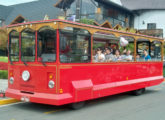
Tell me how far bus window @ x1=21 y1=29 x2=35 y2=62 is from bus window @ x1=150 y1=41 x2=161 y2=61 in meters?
6.62

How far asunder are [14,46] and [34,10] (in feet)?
119

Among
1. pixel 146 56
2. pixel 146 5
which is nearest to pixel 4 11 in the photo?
pixel 146 5

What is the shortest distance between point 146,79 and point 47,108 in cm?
518

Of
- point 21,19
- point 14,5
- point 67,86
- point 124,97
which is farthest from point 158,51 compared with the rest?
point 14,5

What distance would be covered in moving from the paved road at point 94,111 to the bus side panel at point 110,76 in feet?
1.49

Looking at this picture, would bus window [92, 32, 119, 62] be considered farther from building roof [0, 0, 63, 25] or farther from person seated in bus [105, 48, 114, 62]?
building roof [0, 0, 63, 25]

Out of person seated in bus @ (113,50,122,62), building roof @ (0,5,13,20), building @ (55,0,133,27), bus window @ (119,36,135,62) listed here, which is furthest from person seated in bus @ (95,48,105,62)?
building roof @ (0,5,13,20)

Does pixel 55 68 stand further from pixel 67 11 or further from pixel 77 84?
pixel 67 11

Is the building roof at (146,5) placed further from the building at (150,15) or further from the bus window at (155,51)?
the bus window at (155,51)

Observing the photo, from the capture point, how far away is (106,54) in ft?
29.1

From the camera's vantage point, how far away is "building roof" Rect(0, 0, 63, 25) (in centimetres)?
3856

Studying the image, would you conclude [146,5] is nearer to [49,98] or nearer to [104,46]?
[104,46]

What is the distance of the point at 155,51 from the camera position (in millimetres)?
11984

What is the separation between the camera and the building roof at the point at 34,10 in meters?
38.6
